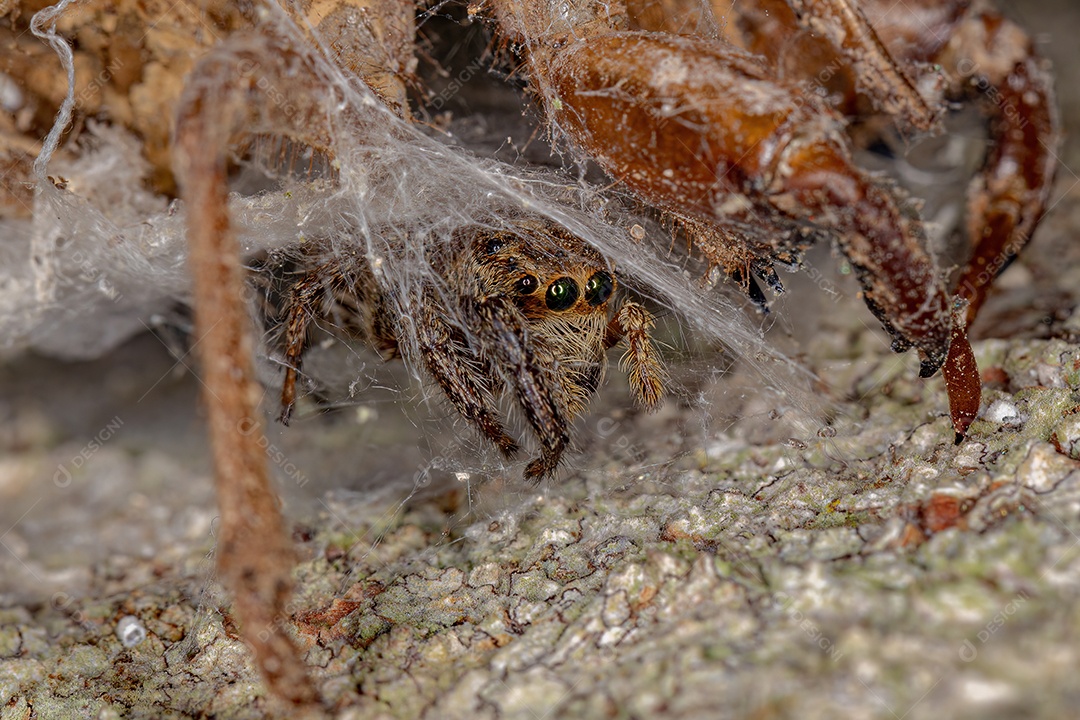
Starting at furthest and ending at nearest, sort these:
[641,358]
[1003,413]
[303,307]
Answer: [303,307] < [641,358] < [1003,413]

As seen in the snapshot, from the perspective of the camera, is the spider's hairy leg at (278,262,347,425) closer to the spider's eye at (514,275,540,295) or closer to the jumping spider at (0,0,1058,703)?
the jumping spider at (0,0,1058,703)

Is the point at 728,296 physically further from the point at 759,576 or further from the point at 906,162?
the point at 906,162

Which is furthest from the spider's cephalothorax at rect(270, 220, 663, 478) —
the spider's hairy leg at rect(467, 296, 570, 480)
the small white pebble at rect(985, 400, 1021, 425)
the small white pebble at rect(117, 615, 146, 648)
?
the small white pebble at rect(117, 615, 146, 648)

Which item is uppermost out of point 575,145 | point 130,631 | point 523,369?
point 575,145

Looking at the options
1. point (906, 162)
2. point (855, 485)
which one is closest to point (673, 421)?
point (855, 485)

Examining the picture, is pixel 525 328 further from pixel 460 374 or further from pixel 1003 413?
pixel 1003 413

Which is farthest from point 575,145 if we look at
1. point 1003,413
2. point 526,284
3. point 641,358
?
point 1003,413

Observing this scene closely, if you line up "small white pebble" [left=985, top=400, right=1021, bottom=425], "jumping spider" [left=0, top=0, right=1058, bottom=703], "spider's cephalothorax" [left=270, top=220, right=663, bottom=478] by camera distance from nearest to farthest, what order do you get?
"jumping spider" [left=0, top=0, right=1058, bottom=703] → "small white pebble" [left=985, top=400, right=1021, bottom=425] → "spider's cephalothorax" [left=270, top=220, right=663, bottom=478]
